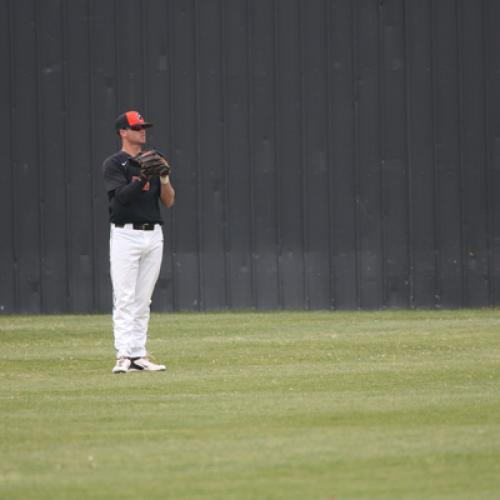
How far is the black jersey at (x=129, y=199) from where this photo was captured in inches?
435

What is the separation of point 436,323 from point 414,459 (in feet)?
27.8

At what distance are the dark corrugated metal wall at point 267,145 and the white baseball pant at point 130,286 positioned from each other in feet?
20.2

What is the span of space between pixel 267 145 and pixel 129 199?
6.51 m

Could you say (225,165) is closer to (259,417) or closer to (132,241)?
(132,241)

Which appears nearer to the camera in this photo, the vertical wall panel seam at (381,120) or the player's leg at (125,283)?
the player's leg at (125,283)

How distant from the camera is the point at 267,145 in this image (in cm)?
1730

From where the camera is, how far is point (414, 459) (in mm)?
6973

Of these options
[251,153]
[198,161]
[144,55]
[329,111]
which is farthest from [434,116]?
[144,55]

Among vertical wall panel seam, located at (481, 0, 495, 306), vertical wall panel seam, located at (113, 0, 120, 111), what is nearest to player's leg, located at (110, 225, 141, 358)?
vertical wall panel seam, located at (113, 0, 120, 111)

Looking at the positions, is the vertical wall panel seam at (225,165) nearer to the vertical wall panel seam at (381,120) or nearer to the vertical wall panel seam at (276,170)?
the vertical wall panel seam at (276,170)

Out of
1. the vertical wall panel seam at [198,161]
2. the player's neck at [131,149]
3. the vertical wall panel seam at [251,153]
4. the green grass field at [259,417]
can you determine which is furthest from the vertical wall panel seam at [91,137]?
the player's neck at [131,149]

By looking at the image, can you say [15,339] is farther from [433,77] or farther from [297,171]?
[433,77]

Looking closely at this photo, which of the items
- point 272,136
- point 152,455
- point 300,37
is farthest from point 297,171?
point 152,455

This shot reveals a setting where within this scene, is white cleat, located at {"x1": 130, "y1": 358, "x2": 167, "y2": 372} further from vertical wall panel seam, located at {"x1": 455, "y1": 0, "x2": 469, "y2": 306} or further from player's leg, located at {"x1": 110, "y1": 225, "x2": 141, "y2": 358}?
vertical wall panel seam, located at {"x1": 455, "y1": 0, "x2": 469, "y2": 306}
